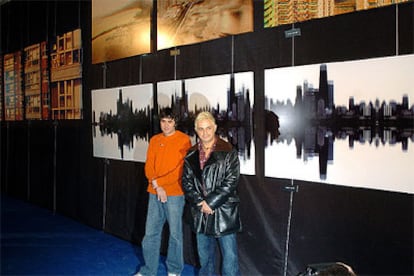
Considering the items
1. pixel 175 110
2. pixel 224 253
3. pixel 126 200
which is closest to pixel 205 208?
pixel 224 253

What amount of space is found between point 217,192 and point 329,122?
91cm

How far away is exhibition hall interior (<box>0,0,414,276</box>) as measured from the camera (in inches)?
99.0

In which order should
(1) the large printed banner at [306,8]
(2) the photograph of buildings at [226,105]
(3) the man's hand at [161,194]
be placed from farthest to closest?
(2) the photograph of buildings at [226,105] → (3) the man's hand at [161,194] → (1) the large printed banner at [306,8]

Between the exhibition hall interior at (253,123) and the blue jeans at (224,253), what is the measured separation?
1.85ft

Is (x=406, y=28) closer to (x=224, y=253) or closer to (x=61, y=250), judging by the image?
(x=224, y=253)

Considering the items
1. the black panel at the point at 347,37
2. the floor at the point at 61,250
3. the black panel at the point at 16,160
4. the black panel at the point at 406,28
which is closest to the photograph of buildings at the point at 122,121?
the floor at the point at 61,250

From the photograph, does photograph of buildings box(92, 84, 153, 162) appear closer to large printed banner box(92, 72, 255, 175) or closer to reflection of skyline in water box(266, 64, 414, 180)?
large printed banner box(92, 72, 255, 175)

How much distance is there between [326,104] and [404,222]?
899 millimetres

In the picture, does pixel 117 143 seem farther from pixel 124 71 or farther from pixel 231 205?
pixel 231 205

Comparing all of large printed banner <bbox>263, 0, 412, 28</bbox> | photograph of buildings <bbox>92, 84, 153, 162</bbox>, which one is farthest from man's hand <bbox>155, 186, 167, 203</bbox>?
large printed banner <bbox>263, 0, 412, 28</bbox>

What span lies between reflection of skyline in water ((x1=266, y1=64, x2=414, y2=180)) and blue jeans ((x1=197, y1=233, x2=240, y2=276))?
2.61 feet

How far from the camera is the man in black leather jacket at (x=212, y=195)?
263 cm

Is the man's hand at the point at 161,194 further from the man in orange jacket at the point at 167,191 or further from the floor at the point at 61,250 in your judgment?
the floor at the point at 61,250

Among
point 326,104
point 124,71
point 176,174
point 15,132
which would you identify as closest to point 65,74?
point 124,71
